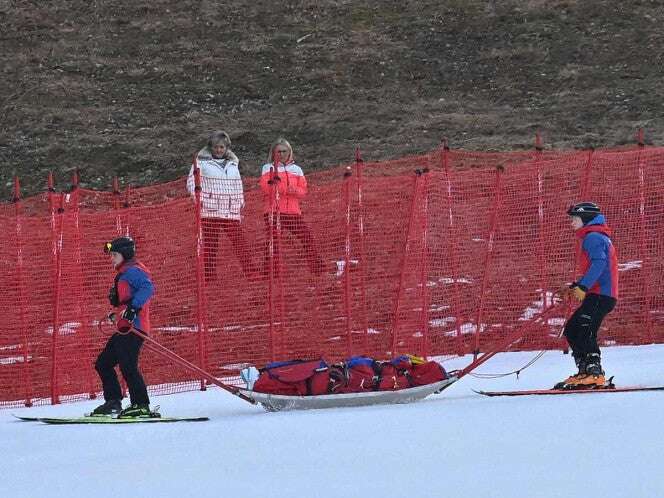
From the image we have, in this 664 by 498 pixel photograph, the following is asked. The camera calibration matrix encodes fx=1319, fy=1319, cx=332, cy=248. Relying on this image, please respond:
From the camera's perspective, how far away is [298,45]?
3266 cm

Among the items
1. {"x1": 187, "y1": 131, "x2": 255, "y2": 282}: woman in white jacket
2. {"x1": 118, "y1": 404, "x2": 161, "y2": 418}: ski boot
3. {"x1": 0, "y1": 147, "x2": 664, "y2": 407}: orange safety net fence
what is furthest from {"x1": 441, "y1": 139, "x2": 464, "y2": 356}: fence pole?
{"x1": 118, "y1": 404, "x2": 161, "y2": 418}: ski boot

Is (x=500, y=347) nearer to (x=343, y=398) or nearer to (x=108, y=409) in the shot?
(x=343, y=398)

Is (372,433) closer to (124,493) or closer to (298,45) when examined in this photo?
(124,493)

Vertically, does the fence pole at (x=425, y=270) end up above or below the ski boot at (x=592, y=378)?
above

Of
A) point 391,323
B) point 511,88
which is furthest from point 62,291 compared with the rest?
point 511,88

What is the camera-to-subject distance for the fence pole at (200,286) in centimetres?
1216

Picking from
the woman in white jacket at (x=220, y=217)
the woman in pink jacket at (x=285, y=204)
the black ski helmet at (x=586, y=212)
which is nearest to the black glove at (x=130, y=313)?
the woman in white jacket at (x=220, y=217)

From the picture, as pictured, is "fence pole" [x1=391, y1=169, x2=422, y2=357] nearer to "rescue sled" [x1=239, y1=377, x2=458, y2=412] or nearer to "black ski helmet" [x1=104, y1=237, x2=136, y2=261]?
"rescue sled" [x1=239, y1=377, x2=458, y2=412]

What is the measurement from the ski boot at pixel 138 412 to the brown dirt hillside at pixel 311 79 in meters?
14.9

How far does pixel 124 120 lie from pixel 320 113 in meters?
4.24

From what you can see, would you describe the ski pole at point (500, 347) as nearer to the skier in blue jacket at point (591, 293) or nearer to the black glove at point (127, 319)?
the skier in blue jacket at point (591, 293)

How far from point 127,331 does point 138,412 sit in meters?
0.61

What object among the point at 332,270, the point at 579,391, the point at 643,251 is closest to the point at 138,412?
the point at 579,391

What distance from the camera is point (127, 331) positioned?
32.2 feet
